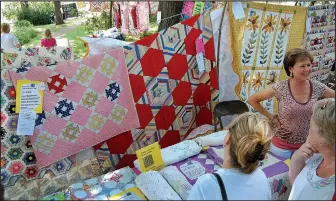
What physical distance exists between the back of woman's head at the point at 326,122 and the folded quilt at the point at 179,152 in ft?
→ 3.96

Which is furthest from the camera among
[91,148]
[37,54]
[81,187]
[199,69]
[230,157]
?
[199,69]

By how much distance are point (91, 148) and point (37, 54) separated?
933mm

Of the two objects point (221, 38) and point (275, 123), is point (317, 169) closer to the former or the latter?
point (275, 123)

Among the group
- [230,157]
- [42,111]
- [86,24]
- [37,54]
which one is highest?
[37,54]

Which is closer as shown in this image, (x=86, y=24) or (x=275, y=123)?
(x=275, y=123)

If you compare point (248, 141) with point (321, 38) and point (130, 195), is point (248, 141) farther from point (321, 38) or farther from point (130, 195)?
point (321, 38)

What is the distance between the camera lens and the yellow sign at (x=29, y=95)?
99.2 inches

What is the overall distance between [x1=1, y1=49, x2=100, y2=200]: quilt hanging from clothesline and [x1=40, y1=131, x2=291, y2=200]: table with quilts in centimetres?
35

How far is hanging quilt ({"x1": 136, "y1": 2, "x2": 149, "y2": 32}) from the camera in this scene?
9289 mm

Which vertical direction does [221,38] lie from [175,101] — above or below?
above


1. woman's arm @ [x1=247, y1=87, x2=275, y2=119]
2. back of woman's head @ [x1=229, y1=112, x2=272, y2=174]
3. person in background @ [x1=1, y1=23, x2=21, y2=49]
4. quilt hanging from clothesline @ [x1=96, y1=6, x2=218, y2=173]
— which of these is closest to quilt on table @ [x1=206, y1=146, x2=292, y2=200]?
woman's arm @ [x1=247, y1=87, x2=275, y2=119]

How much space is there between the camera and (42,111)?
265cm

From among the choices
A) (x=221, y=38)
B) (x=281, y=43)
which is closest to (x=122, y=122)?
(x=221, y=38)

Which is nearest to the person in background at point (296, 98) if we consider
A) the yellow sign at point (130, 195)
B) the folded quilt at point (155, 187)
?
the folded quilt at point (155, 187)
